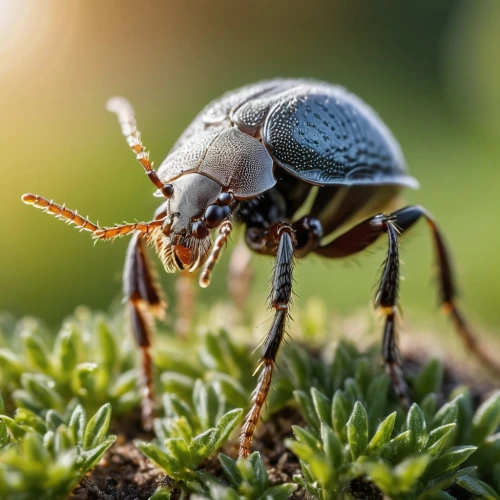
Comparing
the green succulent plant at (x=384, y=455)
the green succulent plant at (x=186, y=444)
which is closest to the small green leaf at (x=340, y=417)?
the green succulent plant at (x=384, y=455)

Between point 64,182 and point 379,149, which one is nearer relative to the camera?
point 379,149

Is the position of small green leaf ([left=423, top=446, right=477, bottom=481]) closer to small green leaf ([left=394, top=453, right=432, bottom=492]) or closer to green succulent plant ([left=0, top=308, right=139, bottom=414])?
small green leaf ([left=394, top=453, right=432, bottom=492])

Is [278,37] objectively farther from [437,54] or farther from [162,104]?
[162,104]

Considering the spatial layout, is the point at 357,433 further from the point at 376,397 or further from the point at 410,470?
the point at 376,397

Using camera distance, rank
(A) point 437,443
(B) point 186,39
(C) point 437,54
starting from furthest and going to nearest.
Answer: (B) point 186,39 < (C) point 437,54 < (A) point 437,443

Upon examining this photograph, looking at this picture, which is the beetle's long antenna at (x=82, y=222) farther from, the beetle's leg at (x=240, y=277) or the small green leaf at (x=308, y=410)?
the beetle's leg at (x=240, y=277)

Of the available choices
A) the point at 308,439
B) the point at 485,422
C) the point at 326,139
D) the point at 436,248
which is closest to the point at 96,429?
the point at 308,439

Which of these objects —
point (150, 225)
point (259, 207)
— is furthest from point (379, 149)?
point (150, 225)
